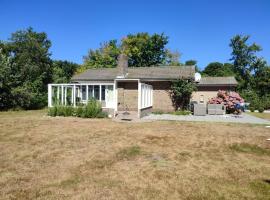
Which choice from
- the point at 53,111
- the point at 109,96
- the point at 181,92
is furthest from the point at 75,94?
the point at 181,92

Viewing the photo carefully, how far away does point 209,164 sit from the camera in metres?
7.47

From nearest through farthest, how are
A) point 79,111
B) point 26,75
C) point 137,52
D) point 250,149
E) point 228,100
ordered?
point 250,149 → point 79,111 → point 228,100 → point 26,75 → point 137,52

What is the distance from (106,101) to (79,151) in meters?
12.4

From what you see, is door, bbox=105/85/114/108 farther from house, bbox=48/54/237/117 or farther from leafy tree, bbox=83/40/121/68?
leafy tree, bbox=83/40/121/68

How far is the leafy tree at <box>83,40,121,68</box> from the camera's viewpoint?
4825 cm

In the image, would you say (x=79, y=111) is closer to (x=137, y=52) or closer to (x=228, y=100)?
(x=228, y=100)

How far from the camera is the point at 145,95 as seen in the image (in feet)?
69.2

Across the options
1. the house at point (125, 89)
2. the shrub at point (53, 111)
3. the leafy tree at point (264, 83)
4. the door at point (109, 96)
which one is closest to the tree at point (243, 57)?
the leafy tree at point (264, 83)

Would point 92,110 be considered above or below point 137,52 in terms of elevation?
below

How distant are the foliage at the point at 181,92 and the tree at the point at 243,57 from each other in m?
28.4

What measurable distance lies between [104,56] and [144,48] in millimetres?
7690

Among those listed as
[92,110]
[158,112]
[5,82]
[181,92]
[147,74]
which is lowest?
[158,112]

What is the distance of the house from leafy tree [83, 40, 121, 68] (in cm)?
1973

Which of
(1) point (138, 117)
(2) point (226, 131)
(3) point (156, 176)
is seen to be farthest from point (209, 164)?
(1) point (138, 117)
